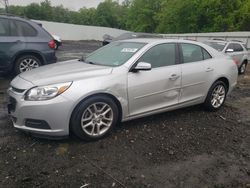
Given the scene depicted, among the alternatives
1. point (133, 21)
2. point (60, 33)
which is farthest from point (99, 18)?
point (60, 33)

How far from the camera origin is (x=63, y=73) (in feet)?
13.6

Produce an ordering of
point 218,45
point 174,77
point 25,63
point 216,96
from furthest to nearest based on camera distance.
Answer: point 218,45 < point 25,63 < point 216,96 < point 174,77

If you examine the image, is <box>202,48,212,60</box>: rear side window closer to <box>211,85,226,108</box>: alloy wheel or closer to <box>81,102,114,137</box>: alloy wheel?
<box>211,85,226,108</box>: alloy wheel

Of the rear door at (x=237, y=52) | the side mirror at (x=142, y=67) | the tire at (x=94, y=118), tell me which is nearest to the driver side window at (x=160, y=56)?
the side mirror at (x=142, y=67)

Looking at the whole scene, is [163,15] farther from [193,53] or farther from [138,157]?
[138,157]

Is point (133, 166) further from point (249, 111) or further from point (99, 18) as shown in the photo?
point (99, 18)

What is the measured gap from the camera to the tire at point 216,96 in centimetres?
559

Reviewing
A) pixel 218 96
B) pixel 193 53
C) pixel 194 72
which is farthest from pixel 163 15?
pixel 194 72

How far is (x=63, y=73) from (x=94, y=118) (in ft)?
2.69

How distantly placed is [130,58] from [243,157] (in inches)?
87.9

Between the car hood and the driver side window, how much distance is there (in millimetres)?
749

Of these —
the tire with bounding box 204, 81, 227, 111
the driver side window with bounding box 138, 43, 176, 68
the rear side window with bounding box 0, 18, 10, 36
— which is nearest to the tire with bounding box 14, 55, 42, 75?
the rear side window with bounding box 0, 18, 10, 36

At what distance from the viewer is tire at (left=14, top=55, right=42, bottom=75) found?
714 centimetres

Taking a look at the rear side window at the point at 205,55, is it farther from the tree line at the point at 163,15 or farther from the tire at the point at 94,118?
the tree line at the point at 163,15
